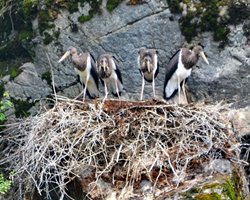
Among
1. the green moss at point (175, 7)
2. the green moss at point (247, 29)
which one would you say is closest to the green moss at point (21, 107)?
the green moss at point (175, 7)

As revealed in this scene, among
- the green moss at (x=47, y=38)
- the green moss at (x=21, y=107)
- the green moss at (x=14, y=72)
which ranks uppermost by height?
the green moss at (x=47, y=38)

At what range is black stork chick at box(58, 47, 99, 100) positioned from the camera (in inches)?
381

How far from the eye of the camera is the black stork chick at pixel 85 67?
9.69m

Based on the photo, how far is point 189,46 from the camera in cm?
979

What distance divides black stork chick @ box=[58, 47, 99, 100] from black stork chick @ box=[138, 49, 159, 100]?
669 mm

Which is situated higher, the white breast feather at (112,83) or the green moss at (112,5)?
the green moss at (112,5)

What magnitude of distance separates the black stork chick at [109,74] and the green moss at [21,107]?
1.06 meters

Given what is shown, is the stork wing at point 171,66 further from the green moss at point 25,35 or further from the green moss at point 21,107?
the green moss at point 25,35

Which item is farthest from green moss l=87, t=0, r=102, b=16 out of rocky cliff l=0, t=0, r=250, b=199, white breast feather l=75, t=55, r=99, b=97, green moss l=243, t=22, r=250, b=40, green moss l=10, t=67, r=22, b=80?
green moss l=243, t=22, r=250, b=40

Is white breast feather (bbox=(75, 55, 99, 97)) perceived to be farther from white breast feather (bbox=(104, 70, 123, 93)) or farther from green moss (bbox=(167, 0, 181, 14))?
green moss (bbox=(167, 0, 181, 14))

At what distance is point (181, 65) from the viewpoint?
31.3ft

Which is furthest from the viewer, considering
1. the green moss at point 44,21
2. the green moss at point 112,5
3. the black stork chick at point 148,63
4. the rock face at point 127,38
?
the green moss at point 44,21

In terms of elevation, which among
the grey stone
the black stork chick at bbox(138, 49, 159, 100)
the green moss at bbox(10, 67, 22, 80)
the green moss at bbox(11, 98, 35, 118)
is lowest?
the green moss at bbox(11, 98, 35, 118)

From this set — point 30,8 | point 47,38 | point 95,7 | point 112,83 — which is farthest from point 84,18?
point 112,83
